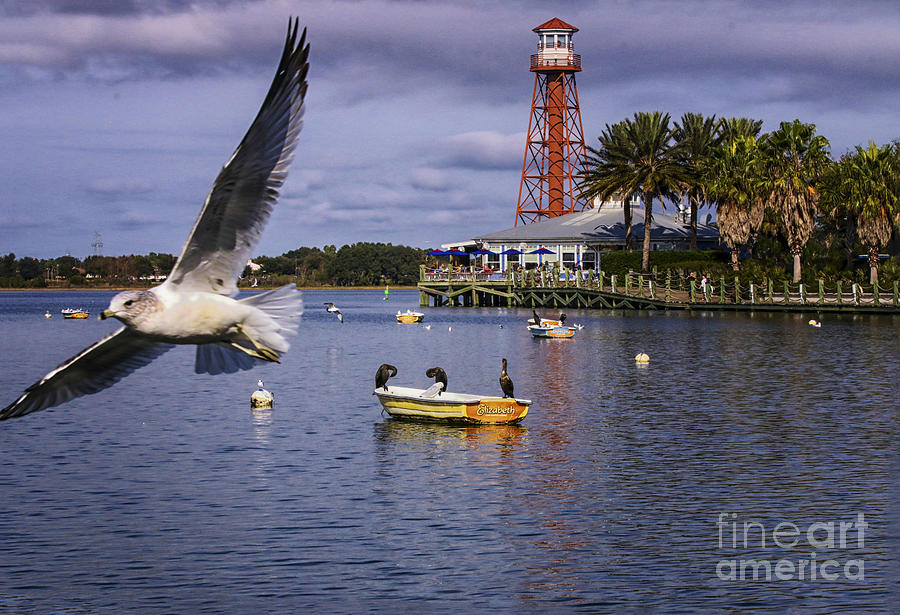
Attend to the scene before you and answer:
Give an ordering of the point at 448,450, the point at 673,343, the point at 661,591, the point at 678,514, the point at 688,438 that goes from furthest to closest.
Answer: the point at 673,343
the point at 688,438
the point at 448,450
the point at 678,514
the point at 661,591

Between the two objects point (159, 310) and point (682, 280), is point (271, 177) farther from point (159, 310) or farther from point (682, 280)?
point (682, 280)

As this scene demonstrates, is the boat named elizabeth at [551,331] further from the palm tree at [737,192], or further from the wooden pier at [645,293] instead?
the palm tree at [737,192]

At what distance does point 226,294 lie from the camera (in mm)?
10750

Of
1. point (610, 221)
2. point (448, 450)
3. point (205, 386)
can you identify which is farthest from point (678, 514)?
point (610, 221)

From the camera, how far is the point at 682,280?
274 ft

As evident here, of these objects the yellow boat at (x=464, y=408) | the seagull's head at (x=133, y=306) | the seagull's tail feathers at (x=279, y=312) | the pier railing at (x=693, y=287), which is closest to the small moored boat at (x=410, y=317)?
the pier railing at (x=693, y=287)

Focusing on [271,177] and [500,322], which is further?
Result: [500,322]

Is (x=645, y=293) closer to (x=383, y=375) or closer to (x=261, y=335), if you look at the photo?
(x=383, y=375)

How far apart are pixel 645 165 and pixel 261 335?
7714 cm

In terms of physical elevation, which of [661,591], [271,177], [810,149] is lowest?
[661,591]

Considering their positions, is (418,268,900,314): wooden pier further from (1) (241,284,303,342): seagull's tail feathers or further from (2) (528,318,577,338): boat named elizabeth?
(1) (241,284,303,342): seagull's tail feathers

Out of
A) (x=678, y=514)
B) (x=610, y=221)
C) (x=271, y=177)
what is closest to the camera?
(x=271, y=177)

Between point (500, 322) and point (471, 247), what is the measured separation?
27.5m

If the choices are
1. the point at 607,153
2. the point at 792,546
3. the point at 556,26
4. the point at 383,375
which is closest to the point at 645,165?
the point at 607,153
